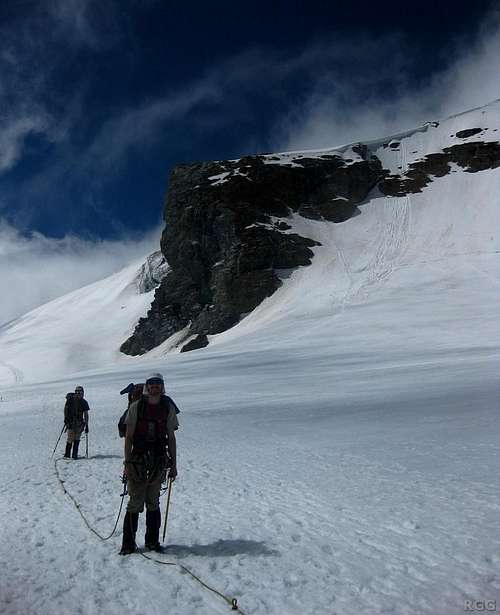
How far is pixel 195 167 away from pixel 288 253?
29852mm

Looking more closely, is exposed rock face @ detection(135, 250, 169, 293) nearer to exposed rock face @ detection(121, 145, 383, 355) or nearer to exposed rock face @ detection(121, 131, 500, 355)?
exposed rock face @ detection(121, 145, 383, 355)

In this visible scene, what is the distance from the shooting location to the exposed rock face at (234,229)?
233 ft

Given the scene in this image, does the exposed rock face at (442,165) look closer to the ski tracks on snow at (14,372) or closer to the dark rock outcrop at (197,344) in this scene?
the dark rock outcrop at (197,344)

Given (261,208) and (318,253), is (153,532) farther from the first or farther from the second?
(261,208)

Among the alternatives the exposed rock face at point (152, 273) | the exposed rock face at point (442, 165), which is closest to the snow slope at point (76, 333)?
the exposed rock face at point (152, 273)

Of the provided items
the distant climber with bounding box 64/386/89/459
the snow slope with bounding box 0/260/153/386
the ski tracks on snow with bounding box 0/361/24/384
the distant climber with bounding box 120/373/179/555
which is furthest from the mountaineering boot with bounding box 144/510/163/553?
the snow slope with bounding box 0/260/153/386

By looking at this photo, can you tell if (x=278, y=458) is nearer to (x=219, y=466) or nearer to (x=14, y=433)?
(x=219, y=466)

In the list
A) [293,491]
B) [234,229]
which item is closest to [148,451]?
[293,491]

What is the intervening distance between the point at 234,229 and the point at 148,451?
72.2 m

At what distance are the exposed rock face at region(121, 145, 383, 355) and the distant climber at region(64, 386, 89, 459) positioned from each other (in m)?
54.1

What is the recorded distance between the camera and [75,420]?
39.3 ft

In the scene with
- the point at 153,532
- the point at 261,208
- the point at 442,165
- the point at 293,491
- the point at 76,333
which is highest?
the point at 442,165

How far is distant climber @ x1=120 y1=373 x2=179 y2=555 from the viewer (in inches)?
218

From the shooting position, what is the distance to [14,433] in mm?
15883
